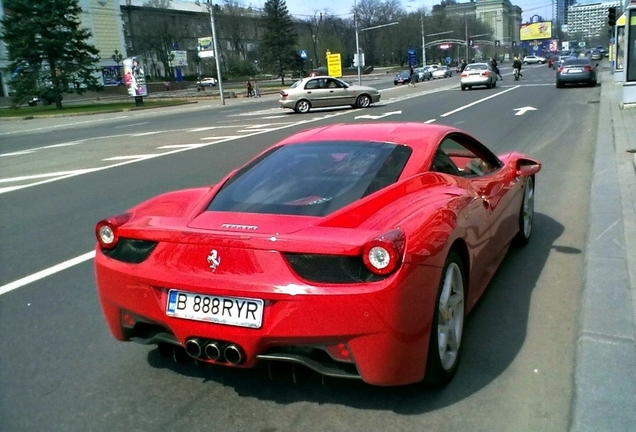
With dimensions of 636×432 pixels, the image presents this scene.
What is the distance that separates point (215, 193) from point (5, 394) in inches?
63.5

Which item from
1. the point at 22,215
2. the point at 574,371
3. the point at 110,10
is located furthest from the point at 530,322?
the point at 110,10

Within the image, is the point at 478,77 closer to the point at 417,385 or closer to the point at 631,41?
the point at 631,41

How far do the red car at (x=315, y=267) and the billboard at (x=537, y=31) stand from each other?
512ft

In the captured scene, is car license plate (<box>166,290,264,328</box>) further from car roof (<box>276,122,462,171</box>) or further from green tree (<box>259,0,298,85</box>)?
green tree (<box>259,0,298,85</box>)

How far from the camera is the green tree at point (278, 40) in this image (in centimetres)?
7631

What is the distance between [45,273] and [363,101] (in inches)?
948

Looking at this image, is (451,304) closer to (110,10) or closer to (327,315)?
(327,315)

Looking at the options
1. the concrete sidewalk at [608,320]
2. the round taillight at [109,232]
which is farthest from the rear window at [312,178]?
the concrete sidewalk at [608,320]

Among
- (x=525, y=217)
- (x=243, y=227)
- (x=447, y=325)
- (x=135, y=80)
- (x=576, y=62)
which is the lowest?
(x=525, y=217)

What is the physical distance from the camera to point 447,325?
3441 mm

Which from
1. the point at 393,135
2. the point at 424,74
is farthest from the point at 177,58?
the point at 393,135

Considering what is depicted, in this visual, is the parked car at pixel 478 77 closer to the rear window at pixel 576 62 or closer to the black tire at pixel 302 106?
the rear window at pixel 576 62

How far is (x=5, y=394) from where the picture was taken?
355 centimetres

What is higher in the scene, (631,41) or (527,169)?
(631,41)
